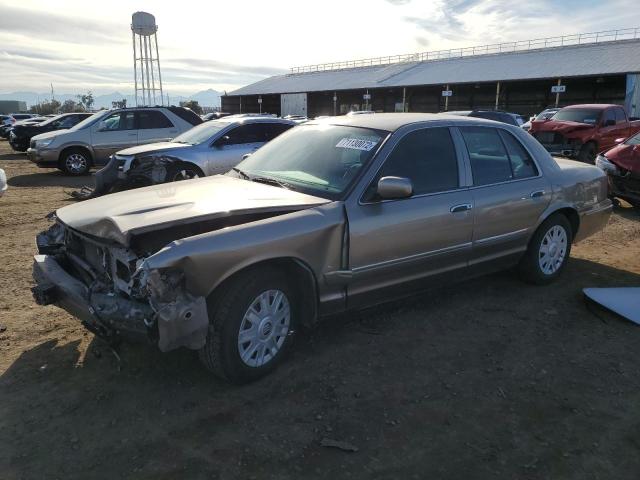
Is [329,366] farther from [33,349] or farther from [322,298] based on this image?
[33,349]

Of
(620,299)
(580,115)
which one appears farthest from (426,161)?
(580,115)

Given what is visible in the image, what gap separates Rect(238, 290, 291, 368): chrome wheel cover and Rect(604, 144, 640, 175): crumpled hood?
709 cm

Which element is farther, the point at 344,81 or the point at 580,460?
the point at 344,81

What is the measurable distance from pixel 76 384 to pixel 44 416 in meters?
0.34

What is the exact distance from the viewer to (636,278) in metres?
5.51

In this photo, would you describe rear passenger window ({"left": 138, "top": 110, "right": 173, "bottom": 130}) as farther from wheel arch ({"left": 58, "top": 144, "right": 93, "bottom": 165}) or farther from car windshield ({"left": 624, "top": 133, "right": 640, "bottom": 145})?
car windshield ({"left": 624, "top": 133, "right": 640, "bottom": 145})

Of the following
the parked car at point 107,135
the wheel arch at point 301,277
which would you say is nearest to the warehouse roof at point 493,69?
the parked car at point 107,135

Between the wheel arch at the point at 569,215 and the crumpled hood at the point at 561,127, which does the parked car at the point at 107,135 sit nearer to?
the crumpled hood at the point at 561,127

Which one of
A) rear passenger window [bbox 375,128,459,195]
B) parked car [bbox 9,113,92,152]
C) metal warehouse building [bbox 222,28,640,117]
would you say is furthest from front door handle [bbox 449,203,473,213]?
metal warehouse building [bbox 222,28,640,117]

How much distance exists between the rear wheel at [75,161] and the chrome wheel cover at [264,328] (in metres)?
11.7

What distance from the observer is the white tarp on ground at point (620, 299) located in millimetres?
4488

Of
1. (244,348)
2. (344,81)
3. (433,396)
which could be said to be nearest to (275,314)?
(244,348)

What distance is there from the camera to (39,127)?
19.3 metres

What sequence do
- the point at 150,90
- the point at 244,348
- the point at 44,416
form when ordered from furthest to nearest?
the point at 150,90
the point at 244,348
the point at 44,416
